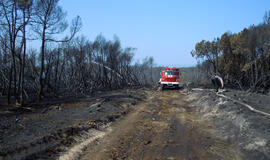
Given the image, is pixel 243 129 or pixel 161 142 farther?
pixel 243 129

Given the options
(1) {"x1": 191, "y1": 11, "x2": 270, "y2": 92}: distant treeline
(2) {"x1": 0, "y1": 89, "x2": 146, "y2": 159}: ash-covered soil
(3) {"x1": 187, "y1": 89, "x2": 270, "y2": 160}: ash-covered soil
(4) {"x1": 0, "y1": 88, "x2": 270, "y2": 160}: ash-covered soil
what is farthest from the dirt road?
(1) {"x1": 191, "y1": 11, "x2": 270, "y2": 92}: distant treeline

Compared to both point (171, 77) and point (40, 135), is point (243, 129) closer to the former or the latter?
point (40, 135)

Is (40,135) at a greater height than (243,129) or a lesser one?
lesser

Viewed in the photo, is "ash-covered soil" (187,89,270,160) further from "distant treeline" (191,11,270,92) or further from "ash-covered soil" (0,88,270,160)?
"distant treeline" (191,11,270,92)

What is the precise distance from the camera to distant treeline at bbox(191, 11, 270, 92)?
1013 inches

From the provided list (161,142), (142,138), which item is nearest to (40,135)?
(142,138)

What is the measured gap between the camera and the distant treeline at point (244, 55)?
25.7 m

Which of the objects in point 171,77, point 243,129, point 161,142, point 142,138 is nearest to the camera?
point 161,142

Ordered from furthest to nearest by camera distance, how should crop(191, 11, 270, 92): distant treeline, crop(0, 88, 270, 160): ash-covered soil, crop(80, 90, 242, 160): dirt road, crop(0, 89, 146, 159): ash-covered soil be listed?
crop(191, 11, 270, 92): distant treeline → crop(80, 90, 242, 160): dirt road → crop(0, 88, 270, 160): ash-covered soil → crop(0, 89, 146, 159): ash-covered soil

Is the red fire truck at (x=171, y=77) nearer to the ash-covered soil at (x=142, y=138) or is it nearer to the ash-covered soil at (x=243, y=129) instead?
the ash-covered soil at (x=243, y=129)

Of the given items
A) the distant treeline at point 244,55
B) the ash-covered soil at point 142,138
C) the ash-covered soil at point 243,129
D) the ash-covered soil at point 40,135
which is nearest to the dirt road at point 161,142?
the ash-covered soil at point 142,138

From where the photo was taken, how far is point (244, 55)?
31.7 metres

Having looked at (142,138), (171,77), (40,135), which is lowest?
(142,138)

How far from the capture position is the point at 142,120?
10227mm
